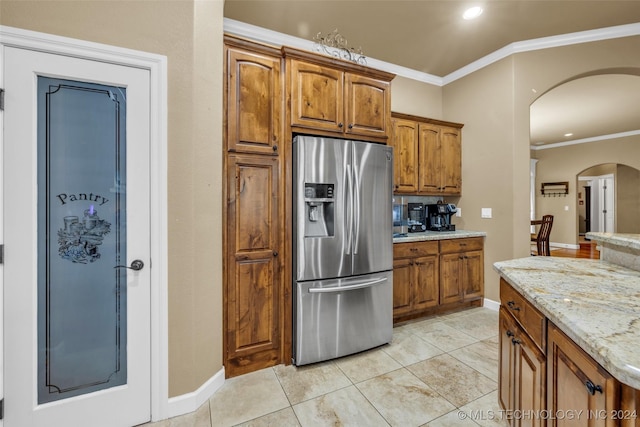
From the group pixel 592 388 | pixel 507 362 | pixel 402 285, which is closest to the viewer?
pixel 592 388

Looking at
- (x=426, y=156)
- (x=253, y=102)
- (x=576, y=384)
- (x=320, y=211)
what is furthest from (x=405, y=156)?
(x=576, y=384)

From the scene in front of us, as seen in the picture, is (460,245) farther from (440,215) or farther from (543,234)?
(543,234)

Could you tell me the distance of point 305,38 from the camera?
319 cm

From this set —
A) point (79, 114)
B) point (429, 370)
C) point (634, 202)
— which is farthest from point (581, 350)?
point (634, 202)

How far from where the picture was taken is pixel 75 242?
1574mm

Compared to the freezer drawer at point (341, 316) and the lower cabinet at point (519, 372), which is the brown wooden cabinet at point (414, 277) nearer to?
the freezer drawer at point (341, 316)

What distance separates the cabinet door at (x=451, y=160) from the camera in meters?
3.73

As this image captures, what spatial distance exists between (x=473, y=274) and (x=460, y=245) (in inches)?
17.6

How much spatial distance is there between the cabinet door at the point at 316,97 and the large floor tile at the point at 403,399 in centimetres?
202

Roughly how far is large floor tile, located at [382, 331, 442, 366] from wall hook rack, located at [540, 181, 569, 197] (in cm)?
811

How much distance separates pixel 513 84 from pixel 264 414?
415 centimetres

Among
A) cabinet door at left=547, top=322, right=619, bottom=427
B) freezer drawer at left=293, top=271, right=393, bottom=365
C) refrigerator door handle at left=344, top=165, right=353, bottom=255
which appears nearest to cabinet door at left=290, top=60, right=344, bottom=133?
refrigerator door handle at left=344, top=165, right=353, bottom=255

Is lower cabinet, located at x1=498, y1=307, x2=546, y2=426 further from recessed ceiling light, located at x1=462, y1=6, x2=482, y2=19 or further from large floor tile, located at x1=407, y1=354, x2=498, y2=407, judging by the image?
recessed ceiling light, located at x1=462, y1=6, x2=482, y2=19

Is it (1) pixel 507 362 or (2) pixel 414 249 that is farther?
(2) pixel 414 249
